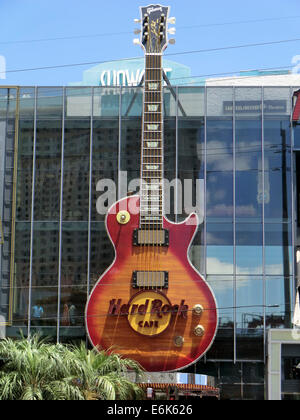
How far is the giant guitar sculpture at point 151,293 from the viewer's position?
66.3ft

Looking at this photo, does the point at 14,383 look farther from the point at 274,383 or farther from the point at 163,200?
the point at 274,383

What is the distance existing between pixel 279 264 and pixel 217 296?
2.03 metres

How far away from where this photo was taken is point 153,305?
66.9 feet

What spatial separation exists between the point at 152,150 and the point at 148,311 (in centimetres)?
443

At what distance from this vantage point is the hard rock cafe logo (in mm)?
20281

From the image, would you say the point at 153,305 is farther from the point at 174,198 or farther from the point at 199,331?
the point at 174,198

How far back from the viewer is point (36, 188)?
22.6 m

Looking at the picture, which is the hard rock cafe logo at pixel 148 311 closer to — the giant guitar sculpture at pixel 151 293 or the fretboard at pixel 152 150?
the giant guitar sculpture at pixel 151 293

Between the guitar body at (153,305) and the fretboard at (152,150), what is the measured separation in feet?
0.92

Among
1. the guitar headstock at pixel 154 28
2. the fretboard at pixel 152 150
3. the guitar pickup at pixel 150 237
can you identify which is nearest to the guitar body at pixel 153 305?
the guitar pickup at pixel 150 237

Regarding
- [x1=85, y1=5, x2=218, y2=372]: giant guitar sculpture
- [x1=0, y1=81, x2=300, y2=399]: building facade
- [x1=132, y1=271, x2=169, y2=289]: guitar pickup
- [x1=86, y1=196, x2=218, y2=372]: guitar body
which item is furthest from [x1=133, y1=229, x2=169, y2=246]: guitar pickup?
[x1=0, y1=81, x2=300, y2=399]: building facade

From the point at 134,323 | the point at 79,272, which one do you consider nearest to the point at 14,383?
the point at 134,323

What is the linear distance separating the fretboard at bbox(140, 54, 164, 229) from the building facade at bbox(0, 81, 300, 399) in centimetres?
124

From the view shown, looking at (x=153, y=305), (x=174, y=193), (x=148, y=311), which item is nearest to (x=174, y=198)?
(x=174, y=193)
